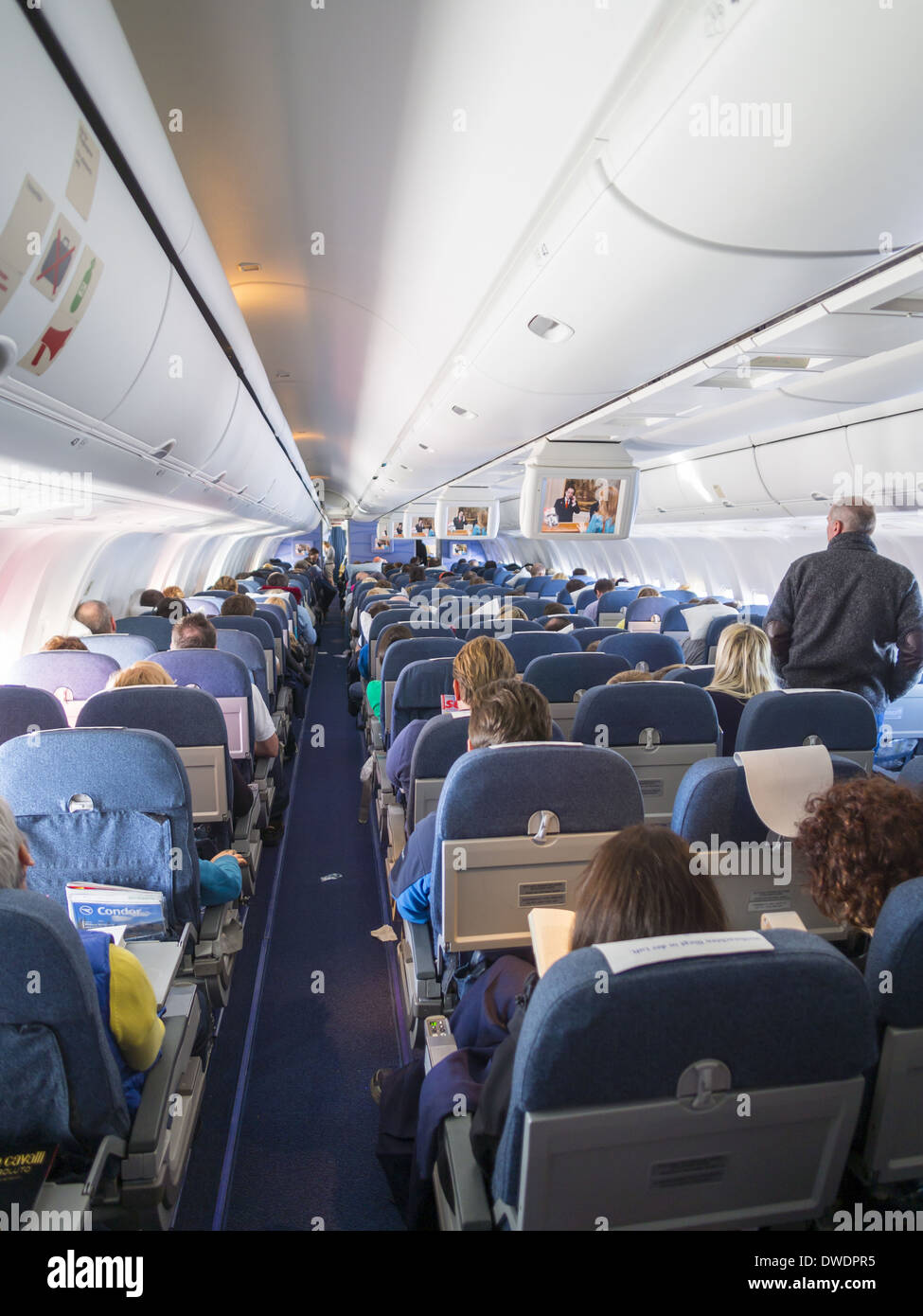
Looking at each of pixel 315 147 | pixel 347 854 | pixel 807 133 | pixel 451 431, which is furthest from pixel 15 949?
pixel 451 431

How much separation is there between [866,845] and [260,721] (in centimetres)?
413

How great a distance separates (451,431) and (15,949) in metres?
5.99

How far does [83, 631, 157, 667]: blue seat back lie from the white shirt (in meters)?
1.25

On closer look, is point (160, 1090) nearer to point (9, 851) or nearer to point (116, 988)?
point (116, 988)

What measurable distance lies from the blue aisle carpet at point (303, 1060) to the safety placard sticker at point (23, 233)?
286 centimetres

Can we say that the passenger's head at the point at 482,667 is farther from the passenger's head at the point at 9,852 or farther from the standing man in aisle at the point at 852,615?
the passenger's head at the point at 9,852

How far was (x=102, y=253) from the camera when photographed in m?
2.04

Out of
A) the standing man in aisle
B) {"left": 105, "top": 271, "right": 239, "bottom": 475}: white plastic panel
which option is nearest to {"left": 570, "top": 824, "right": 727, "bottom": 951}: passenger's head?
{"left": 105, "top": 271, "right": 239, "bottom": 475}: white plastic panel

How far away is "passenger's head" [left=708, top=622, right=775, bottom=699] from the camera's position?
4.54m

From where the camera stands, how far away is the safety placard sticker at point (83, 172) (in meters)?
1.74

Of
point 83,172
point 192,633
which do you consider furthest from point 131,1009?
point 192,633

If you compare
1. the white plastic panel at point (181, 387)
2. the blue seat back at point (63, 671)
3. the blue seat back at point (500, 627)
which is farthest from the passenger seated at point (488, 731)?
the blue seat back at point (500, 627)
